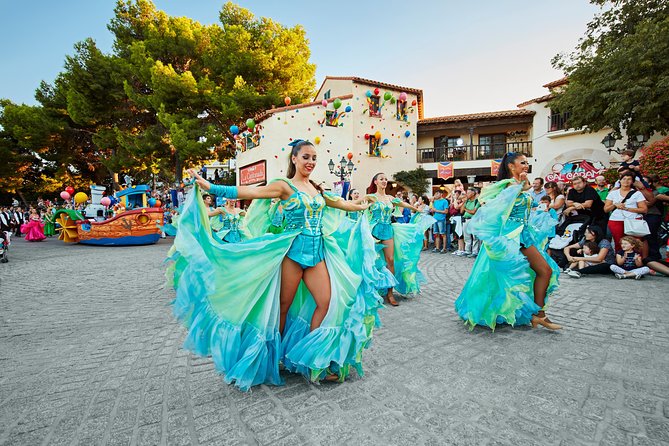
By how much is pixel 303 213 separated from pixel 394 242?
10.2 feet

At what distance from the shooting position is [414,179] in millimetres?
21906

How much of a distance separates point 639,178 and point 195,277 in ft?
28.0

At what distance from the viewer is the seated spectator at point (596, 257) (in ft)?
22.1

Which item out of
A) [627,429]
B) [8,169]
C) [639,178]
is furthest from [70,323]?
[8,169]

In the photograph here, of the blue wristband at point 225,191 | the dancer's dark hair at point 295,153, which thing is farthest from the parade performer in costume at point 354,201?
the blue wristband at point 225,191

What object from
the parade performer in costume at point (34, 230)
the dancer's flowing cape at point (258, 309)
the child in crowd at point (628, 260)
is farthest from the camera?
the parade performer in costume at point (34, 230)

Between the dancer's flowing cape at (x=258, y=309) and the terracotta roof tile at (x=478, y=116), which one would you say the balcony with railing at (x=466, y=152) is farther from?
the dancer's flowing cape at (x=258, y=309)

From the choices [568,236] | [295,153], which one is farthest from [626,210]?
[295,153]

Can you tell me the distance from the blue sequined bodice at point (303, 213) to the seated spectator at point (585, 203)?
7.24 meters

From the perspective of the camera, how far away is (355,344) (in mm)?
2574

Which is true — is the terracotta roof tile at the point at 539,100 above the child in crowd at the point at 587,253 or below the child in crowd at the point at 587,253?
above

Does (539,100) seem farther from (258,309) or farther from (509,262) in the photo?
(258,309)

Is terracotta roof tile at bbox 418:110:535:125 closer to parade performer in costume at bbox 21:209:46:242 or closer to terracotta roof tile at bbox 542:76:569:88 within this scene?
terracotta roof tile at bbox 542:76:569:88

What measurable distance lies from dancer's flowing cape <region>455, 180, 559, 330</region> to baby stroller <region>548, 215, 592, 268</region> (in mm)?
4433
